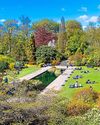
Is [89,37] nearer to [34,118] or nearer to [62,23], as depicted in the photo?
[62,23]

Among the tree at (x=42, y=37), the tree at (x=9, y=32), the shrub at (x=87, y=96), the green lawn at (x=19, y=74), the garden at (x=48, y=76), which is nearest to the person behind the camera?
the garden at (x=48, y=76)

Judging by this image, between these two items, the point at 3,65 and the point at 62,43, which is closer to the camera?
the point at 3,65

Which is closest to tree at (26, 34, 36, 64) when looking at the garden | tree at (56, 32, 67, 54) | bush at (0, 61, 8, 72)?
the garden

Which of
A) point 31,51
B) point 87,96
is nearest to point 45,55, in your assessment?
point 31,51

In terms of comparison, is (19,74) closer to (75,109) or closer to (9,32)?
(9,32)

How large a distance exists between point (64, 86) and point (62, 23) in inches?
1901

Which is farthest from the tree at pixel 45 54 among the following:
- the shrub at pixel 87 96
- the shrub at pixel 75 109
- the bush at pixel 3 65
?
the shrub at pixel 75 109

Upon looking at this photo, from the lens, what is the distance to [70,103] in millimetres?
15930

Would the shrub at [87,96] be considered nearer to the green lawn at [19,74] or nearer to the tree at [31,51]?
the green lawn at [19,74]

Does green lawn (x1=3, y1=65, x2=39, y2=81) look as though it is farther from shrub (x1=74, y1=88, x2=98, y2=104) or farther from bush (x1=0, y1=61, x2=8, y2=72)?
shrub (x1=74, y1=88, x2=98, y2=104)

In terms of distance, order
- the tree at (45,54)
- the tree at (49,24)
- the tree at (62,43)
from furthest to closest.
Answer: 1. the tree at (49,24)
2. the tree at (62,43)
3. the tree at (45,54)

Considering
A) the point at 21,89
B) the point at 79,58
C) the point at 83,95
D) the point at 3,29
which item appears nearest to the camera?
the point at 21,89

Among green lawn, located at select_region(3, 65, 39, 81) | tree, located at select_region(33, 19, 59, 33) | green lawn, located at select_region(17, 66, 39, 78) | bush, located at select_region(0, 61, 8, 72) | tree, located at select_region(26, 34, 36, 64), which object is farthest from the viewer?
tree, located at select_region(33, 19, 59, 33)

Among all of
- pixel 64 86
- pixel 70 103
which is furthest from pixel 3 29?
pixel 70 103
